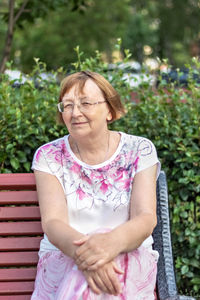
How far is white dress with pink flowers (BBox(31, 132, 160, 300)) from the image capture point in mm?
2842

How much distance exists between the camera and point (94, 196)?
9.92 feet

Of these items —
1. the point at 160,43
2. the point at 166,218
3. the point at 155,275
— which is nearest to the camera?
the point at 155,275

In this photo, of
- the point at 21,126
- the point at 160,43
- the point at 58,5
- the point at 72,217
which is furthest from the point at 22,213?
the point at 160,43

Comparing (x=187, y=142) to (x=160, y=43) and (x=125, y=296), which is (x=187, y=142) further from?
(x=160, y=43)

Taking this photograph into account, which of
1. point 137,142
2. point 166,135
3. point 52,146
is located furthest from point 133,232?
point 166,135

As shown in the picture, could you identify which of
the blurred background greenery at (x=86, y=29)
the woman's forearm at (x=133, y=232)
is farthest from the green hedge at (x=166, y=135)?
the blurred background greenery at (x=86, y=29)

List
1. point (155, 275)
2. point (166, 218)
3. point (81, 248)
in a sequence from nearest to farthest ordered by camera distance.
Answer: point (81, 248) → point (155, 275) → point (166, 218)

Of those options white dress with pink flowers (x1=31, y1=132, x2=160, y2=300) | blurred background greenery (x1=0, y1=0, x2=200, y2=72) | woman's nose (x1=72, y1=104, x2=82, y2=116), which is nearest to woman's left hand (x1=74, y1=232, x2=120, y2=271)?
white dress with pink flowers (x1=31, y1=132, x2=160, y2=300)

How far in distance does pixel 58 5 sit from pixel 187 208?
3.59 meters

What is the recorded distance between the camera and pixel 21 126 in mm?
3926

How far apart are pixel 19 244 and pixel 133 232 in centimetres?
89

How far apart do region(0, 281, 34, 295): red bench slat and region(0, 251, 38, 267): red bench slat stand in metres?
0.12

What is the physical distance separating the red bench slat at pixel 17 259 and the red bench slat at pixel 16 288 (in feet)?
0.39

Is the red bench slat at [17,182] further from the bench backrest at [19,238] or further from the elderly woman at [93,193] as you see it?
the elderly woman at [93,193]
